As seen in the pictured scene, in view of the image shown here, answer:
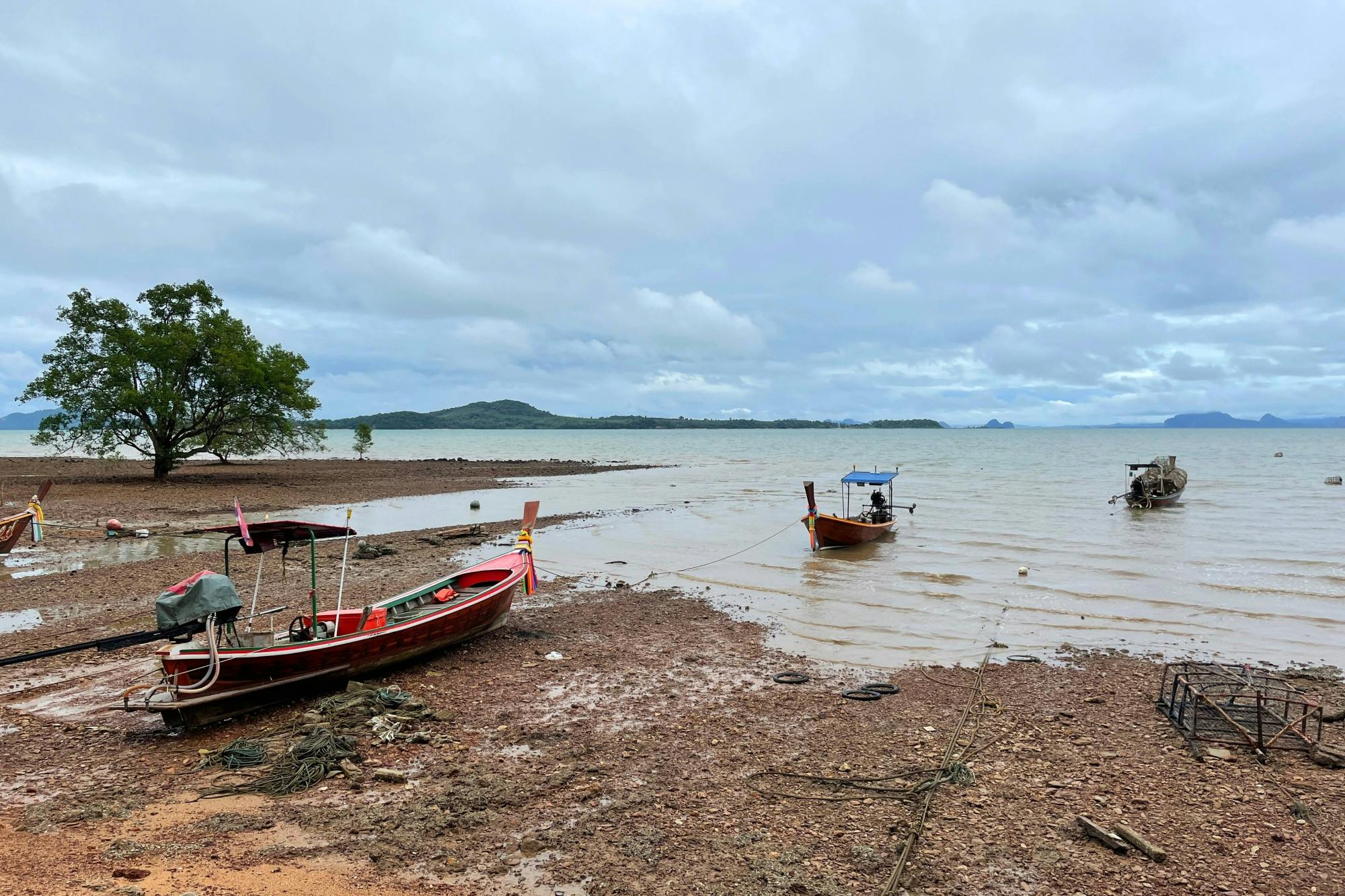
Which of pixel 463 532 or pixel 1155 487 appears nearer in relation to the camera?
pixel 463 532

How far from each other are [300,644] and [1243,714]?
10976 mm

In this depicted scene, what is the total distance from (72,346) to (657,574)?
31310 mm

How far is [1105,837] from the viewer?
235 inches

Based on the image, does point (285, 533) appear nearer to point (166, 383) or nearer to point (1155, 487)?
point (166, 383)

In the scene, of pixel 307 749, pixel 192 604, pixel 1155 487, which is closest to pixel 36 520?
pixel 192 604

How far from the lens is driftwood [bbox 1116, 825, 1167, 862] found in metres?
5.79

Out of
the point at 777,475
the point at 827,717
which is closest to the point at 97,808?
the point at 827,717

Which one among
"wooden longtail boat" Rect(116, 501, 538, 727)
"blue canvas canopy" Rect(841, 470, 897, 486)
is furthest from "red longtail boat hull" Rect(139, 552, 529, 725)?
"blue canvas canopy" Rect(841, 470, 897, 486)

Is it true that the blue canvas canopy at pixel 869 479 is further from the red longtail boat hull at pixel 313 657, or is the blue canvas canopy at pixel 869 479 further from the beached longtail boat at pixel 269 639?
the red longtail boat hull at pixel 313 657

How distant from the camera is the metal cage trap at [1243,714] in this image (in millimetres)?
7781

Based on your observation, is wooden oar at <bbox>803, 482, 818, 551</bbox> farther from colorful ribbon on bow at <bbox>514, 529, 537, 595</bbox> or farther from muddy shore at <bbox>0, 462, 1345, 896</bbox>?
muddy shore at <bbox>0, 462, 1345, 896</bbox>

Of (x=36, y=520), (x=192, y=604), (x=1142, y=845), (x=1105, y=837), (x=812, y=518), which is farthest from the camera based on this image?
(x=812, y=518)

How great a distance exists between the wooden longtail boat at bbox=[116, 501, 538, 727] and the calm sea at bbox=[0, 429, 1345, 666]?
5.35 meters

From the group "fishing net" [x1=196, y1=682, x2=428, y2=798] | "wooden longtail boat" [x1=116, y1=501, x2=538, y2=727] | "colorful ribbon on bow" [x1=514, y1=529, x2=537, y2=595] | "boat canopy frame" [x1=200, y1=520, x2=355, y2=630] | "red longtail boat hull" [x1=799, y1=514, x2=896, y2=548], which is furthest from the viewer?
"red longtail boat hull" [x1=799, y1=514, x2=896, y2=548]
